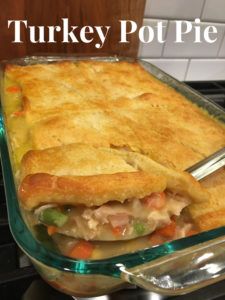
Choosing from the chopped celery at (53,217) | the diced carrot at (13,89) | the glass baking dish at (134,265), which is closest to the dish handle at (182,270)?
the glass baking dish at (134,265)

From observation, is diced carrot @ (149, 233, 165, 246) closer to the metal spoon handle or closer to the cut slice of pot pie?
the cut slice of pot pie

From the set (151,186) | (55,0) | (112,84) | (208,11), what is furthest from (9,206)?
(208,11)

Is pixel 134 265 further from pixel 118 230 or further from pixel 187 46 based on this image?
pixel 187 46

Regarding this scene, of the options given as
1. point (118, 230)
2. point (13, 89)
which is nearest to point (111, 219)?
point (118, 230)

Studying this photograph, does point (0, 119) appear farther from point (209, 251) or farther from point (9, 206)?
point (209, 251)

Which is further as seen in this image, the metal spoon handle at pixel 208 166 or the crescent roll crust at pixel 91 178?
the metal spoon handle at pixel 208 166

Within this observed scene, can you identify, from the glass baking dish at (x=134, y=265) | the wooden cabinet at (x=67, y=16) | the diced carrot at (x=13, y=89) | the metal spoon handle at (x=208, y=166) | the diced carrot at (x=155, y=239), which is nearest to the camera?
the glass baking dish at (x=134, y=265)

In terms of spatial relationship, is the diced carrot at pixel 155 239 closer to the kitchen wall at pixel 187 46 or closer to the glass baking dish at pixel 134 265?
the glass baking dish at pixel 134 265

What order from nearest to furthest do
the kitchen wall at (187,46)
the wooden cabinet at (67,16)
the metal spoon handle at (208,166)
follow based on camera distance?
the metal spoon handle at (208,166) → the wooden cabinet at (67,16) → the kitchen wall at (187,46)
